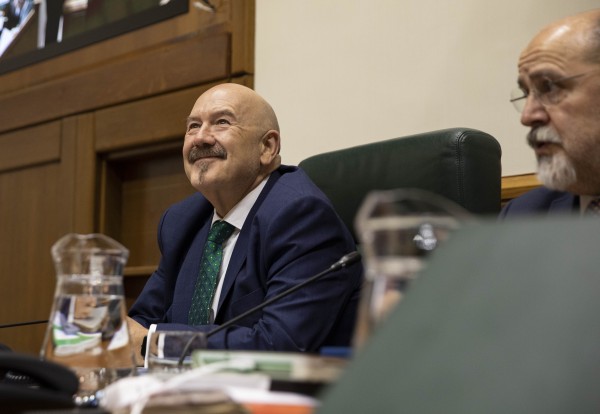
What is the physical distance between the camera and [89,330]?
1003 millimetres

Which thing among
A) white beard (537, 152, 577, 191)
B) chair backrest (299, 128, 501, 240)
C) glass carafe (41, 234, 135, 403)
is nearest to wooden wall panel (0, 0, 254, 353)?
chair backrest (299, 128, 501, 240)

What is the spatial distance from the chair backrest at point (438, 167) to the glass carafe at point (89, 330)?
1.06 meters

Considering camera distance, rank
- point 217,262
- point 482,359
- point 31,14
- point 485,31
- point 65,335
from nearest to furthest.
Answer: point 482,359
point 65,335
point 217,262
point 485,31
point 31,14

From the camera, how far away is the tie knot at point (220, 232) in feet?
7.97

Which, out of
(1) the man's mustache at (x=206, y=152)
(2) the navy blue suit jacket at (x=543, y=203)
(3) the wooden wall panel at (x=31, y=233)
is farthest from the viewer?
(3) the wooden wall panel at (x=31, y=233)

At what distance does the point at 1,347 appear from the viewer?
1.73 meters

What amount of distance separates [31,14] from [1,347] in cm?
327

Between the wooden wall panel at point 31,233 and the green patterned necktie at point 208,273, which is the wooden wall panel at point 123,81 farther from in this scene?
the green patterned necktie at point 208,273

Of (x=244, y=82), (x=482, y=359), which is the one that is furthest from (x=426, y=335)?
(x=244, y=82)

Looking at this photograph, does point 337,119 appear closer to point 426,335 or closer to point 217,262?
point 217,262

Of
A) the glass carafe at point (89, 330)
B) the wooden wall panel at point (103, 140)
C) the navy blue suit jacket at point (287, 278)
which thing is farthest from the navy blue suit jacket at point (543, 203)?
the wooden wall panel at point (103, 140)

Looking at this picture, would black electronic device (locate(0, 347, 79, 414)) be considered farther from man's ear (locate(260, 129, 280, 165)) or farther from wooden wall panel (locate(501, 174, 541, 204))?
wooden wall panel (locate(501, 174, 541, 204))

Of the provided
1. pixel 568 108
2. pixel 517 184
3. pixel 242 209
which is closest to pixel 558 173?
pixel 568 108

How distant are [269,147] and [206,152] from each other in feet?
0.65
